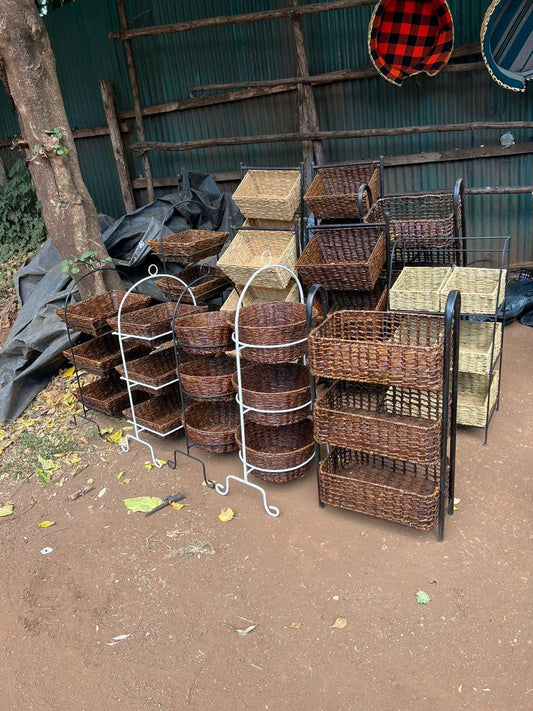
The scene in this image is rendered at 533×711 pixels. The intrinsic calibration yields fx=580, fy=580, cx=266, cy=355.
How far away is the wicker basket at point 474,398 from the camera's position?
4.01m

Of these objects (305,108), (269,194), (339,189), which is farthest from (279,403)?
(305,108)

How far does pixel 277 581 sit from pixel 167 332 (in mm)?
1867

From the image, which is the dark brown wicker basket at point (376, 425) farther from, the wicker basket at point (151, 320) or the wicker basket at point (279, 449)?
the wicker basket at point (151, 320)

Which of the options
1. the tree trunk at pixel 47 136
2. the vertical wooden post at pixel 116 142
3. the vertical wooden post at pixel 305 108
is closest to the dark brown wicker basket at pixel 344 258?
the vertical wooden post at pixel 305 108

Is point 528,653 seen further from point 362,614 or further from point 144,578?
point 144,578

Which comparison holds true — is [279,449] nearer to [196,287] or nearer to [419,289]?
[419,289]

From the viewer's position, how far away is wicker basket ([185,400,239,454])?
3988mm

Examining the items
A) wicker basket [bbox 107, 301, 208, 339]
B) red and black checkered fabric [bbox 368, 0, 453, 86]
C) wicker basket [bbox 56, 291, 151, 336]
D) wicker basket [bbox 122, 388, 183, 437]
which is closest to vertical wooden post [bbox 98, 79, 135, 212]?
wicker basket [bbox 56, 291, 151, 336]

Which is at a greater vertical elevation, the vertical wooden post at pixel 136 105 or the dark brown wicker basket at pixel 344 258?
the vertical wooden post at pixel 136 105

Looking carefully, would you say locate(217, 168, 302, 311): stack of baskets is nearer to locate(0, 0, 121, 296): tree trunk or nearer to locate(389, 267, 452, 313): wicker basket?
locate(389, 267, 452, 313): wicker basket

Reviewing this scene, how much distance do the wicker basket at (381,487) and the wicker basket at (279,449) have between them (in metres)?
0.23

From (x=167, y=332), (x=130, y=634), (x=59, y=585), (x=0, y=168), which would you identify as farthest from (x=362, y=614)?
(x=0, y=168)

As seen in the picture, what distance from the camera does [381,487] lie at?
10.4 ft

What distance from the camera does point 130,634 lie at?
2871 mm
